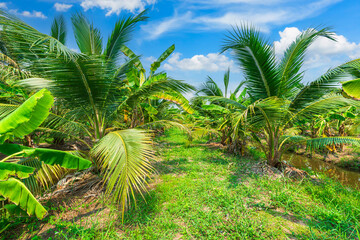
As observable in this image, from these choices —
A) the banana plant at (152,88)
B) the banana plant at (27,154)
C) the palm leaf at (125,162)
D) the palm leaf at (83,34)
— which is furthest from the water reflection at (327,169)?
the palm leaf at (83,34)

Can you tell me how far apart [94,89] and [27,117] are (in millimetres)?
1424

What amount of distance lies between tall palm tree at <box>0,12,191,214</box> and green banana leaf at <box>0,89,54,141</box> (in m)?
0.65

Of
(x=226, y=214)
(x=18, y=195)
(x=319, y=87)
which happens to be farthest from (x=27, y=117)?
(x=319, y=87)

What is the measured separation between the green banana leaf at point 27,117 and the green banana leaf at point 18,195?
1.56ft

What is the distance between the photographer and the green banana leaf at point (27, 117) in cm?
146

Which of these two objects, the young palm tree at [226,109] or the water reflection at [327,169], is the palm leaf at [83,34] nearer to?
the young palm tree at [226,109]

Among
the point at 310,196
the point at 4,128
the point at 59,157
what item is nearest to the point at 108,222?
the point at 59,157

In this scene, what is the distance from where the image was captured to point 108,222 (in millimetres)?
2195

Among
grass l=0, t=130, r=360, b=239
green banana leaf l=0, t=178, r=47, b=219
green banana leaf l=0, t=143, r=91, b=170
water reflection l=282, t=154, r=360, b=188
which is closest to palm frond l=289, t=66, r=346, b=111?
grass l=0, t=130, r=360, b=239

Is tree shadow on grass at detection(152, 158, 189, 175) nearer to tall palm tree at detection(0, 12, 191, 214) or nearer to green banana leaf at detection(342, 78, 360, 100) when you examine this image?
tall palm tree at detection(0, 12, 191, 214)

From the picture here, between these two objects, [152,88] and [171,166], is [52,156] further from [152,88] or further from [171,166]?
[171,166]

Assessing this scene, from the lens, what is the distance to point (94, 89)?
9.23 ft

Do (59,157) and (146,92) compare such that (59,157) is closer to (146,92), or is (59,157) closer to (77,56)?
(77,56)

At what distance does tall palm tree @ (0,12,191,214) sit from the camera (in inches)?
75.3
